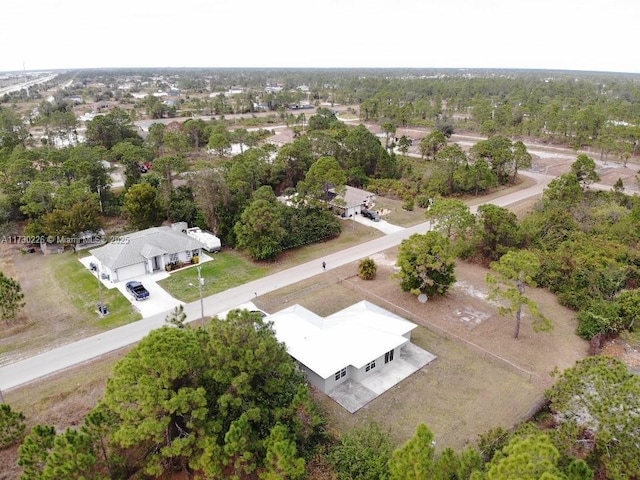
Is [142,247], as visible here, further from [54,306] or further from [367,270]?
[367,270]

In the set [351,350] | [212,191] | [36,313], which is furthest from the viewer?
[212,191]

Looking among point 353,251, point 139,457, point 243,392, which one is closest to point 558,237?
point 353,251

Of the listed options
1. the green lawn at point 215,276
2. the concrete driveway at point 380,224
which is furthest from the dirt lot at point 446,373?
the concrete driveway at point 380,224

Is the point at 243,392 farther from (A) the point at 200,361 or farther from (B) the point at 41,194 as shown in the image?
(B) the point at 41,194

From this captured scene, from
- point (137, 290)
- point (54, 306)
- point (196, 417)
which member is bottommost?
point (54, 306)

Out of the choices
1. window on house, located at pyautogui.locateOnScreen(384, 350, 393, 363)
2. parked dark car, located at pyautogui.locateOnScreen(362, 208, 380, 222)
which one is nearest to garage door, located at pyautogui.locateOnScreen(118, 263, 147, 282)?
window on house, located at pyautogui.locateOnScreen(384, 350, 393, 363)

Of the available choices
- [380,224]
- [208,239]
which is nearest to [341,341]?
[208,239]
